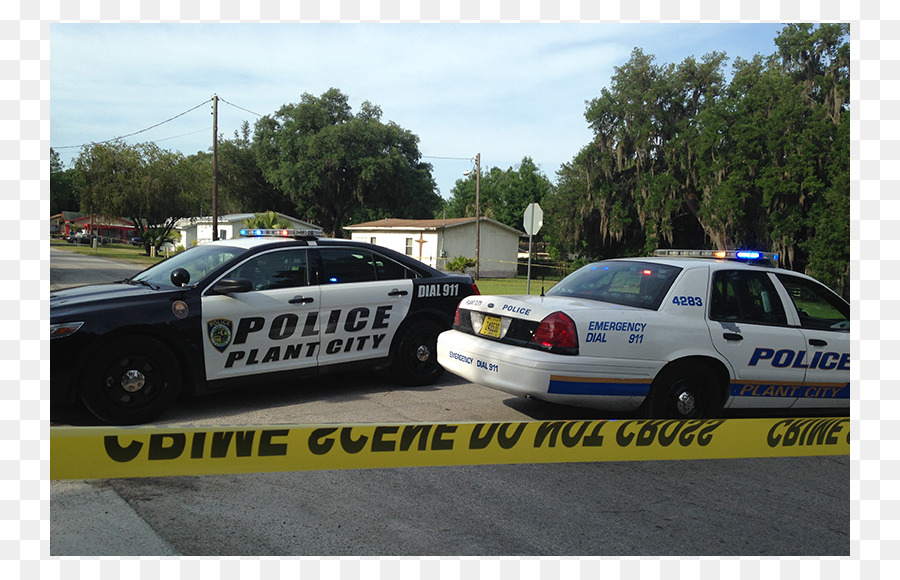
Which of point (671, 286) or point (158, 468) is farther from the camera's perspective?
point (671, 286)

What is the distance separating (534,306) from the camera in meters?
5.40

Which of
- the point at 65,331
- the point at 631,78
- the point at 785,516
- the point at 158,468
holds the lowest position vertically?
the point at 785,516

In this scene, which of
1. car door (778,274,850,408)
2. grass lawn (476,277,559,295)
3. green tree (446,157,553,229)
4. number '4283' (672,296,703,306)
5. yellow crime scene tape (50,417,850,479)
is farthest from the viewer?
green tree (446,157,553,229)

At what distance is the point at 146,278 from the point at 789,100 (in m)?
34.6

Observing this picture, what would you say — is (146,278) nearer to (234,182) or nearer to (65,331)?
(65,331)

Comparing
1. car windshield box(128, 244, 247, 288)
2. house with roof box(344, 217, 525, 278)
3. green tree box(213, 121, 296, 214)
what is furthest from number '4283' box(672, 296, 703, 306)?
green tree box(213, 121, 296, 214)

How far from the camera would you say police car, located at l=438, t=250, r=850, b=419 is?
16.9 ft

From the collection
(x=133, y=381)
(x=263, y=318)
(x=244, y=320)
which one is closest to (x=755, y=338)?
(x=263, y=318)

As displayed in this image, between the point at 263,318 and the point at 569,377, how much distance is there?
2684 mm

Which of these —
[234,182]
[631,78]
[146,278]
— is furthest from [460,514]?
[234,182]

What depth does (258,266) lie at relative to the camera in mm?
Result: 6336

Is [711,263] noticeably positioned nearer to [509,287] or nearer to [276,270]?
[276,270]

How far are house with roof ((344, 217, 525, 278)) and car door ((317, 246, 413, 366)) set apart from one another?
3158cm

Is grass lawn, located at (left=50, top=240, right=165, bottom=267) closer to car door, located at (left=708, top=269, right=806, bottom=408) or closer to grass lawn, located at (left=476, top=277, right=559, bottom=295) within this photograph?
grass lawn, located at (left=476, top=277, right=559, bottom=295)
